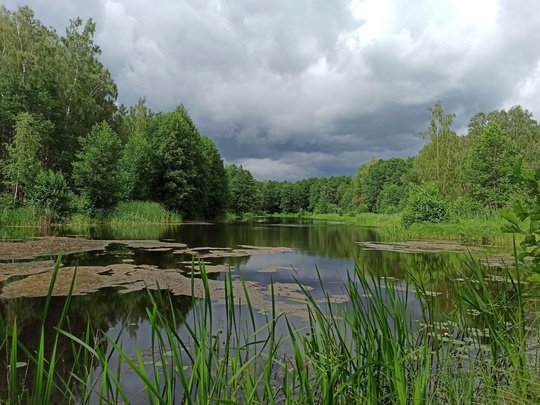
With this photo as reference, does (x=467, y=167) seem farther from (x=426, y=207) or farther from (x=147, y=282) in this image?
(x=147, y=282)

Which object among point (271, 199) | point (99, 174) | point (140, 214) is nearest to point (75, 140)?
point (99, 174)

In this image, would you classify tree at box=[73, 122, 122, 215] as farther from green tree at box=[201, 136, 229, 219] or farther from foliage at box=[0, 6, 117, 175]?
green tree at box=[201, 136, 229, 219]

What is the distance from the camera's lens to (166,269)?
8633 mm

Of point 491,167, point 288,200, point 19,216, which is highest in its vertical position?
point 491,167

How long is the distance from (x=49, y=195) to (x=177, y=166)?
45.5 feet

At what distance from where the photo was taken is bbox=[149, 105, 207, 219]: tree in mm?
32719

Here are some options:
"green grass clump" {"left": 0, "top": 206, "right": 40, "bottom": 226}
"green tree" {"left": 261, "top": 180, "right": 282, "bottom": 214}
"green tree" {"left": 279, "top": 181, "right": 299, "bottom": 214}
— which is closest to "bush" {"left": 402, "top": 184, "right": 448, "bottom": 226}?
"green grass clump" {"left": 0, "top": 206, "right": 40, "bottom": 226}

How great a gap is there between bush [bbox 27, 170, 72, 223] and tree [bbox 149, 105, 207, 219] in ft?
37.2

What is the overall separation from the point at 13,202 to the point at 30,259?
1425 centimetres

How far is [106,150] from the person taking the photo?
26000 mm

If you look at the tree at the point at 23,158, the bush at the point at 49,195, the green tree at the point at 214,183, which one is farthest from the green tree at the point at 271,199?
the bush at the point at 49,195

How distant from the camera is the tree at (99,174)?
24953mm

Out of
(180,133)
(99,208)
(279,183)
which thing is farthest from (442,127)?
(279,183)

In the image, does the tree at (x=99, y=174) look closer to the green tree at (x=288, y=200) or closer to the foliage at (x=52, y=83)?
the foliage at (x=52, y=83)
